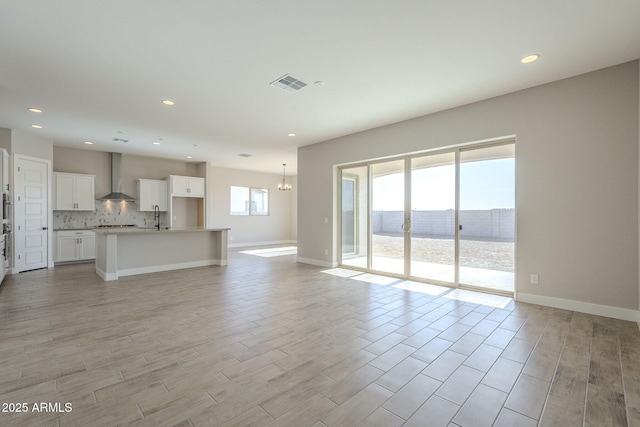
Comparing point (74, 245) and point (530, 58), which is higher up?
point (530, 58)

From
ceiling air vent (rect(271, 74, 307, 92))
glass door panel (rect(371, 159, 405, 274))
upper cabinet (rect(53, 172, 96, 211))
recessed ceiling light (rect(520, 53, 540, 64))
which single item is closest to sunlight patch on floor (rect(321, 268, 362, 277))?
glass door panel (rect(371, 159, 405, 274))

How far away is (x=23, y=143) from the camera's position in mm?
6273

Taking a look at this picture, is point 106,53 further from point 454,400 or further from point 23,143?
point 23,143

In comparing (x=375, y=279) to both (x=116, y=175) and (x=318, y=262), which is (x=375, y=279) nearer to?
(x=318, y=262)

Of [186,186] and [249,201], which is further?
[249,201]

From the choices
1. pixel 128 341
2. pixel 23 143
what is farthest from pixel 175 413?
pixel 23 143

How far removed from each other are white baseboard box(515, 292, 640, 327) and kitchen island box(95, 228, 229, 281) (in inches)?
241

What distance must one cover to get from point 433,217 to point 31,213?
8.42 metres

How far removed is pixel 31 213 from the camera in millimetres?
6363

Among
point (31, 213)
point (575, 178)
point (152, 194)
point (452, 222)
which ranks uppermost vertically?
point (152, 194)

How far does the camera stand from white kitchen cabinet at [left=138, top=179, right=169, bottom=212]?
8.62 metres

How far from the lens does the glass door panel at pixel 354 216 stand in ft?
21.5

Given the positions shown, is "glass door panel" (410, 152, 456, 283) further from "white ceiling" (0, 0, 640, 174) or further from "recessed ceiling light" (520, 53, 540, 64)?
"recessed ceiling light" (520, 53, 540, 64)

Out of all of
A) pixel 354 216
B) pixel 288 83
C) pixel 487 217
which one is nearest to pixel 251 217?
pixel 354 216
